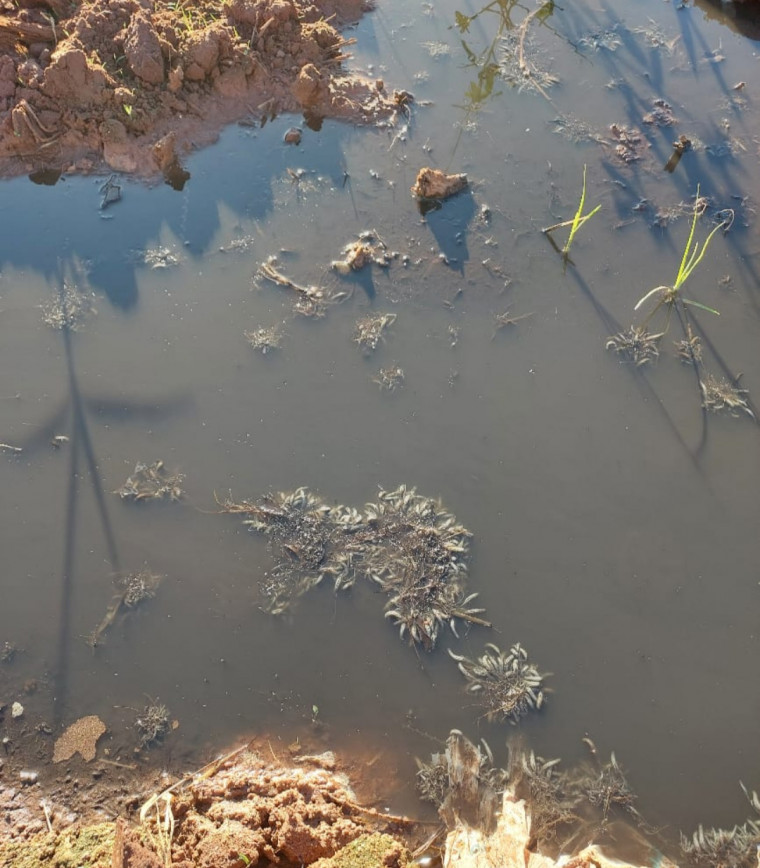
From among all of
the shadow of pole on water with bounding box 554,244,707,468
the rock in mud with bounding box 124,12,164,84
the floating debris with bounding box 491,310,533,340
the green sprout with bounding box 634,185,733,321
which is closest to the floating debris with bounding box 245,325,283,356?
the floating debris with bounding box 491,310,533,340

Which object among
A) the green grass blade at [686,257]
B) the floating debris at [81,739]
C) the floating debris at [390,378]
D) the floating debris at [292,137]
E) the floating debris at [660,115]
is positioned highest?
the floating debris at [660,115]

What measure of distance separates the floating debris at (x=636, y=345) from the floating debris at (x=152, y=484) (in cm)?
290

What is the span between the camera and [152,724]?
3.19m

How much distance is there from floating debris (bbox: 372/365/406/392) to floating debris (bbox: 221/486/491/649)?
2.23 ft

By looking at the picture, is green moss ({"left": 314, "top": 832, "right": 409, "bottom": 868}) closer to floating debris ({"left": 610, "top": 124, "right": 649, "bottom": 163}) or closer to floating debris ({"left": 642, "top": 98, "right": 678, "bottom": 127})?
floating debris ({"left": 610, "top": 124, "right": 649, "bottom": 163})

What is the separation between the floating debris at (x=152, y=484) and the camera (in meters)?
3.70

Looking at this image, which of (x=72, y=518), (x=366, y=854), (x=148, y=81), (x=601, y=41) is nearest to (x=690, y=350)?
(x=601, y=41)

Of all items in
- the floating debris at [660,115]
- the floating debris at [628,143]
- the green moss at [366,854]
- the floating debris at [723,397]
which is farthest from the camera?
the floating debris at [660,115]

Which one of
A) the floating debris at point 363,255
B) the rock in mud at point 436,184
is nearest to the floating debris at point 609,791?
the floating debris at point 363,255

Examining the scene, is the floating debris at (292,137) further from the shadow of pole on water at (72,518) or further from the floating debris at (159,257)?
the shadow of pole on water at (72,518)

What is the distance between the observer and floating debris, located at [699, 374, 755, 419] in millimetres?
3867

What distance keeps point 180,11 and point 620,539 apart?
513 centimetres

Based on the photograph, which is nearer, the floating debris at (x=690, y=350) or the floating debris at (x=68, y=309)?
the floating debris at (x=690, y=350)

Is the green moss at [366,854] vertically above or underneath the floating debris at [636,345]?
underneath
